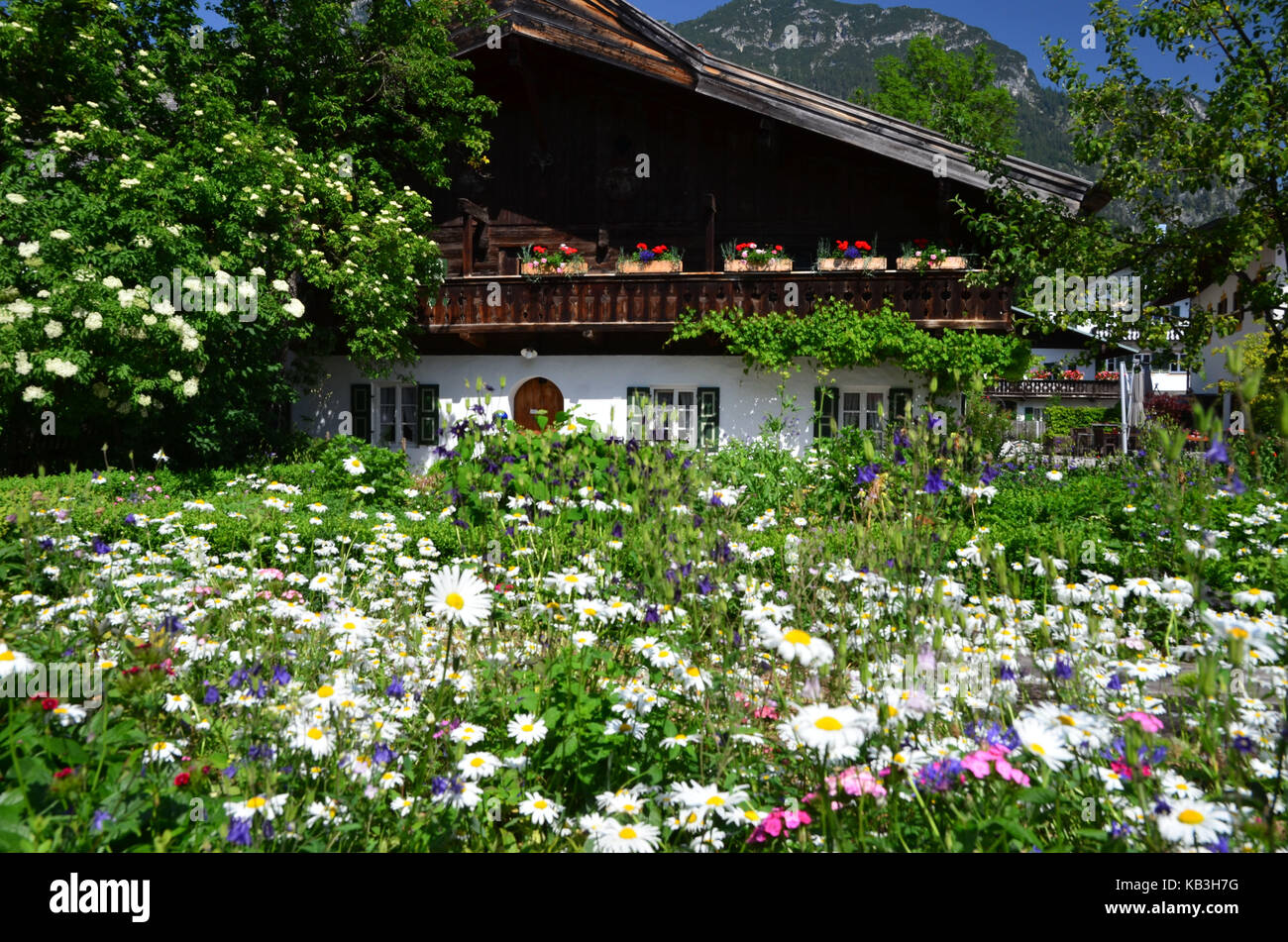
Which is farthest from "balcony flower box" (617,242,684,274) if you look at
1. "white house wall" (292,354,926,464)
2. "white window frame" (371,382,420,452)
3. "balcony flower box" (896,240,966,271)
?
"white window frame" (371,382,420,452)

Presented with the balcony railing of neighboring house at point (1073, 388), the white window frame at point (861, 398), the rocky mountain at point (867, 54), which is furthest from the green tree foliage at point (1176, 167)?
the rocky mountain at point (867, 54)

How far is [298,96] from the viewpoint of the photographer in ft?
45.0

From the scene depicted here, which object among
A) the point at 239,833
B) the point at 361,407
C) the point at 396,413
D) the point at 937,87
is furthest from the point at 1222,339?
the point at 239,833

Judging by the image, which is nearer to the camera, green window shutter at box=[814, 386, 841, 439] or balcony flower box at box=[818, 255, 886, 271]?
balcony flower box at box=[818, 255, 886, 271]

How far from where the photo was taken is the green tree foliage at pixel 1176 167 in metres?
8.91

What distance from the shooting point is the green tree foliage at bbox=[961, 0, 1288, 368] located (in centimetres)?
891

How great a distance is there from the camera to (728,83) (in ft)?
45.7

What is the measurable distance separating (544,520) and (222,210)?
8968mm

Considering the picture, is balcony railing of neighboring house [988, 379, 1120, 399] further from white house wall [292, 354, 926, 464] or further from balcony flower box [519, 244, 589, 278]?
balcony flower box [519, 244, 589, 278]

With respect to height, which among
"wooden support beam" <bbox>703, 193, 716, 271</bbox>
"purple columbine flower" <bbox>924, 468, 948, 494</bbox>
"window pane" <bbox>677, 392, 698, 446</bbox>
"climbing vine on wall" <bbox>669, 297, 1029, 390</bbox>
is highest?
"wooden support beam" <bbox>703, 193, 716, 271</bbox>

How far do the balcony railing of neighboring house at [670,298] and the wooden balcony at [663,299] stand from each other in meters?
0.02

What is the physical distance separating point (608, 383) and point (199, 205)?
24.7ft

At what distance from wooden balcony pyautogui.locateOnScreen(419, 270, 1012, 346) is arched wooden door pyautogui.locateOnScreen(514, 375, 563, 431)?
113 cm

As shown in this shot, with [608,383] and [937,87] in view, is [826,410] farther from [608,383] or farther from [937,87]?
[937,87]
